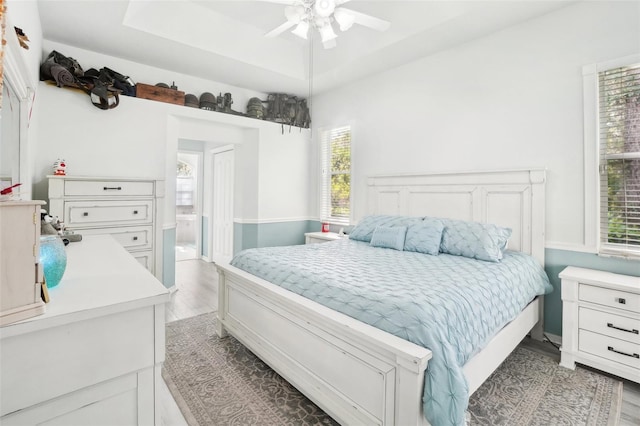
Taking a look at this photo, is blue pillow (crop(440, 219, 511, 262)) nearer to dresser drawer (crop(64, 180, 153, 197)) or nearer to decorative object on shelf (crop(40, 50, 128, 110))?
dresser drawer (crop(64, 180, 153, 197))

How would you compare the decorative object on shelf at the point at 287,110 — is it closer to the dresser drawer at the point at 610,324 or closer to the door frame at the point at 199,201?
the door frame at the point at 199,201

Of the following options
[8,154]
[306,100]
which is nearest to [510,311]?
[8,154]

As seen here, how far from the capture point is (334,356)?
1648 millimetres

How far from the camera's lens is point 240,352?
2.49 metres

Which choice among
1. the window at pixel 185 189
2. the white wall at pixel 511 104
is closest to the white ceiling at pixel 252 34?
the white wall at pixel 511 104

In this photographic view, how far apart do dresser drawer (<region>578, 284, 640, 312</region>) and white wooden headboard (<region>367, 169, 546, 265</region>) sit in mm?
542

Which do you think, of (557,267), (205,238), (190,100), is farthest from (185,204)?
(557,267)

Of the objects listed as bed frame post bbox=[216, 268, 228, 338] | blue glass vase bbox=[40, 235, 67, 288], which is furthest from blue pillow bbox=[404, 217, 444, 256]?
blue glass vase bbox=[40, 235, 67, 288]

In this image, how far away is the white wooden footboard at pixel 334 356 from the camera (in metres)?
1.33

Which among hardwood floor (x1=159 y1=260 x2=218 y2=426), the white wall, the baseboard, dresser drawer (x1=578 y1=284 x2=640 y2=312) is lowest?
the baseboard

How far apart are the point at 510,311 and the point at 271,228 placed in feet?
11.2

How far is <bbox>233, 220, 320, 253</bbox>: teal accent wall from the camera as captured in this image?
4.67 m

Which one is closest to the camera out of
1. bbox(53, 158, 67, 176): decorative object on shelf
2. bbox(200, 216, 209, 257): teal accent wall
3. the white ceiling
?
the white ceiling

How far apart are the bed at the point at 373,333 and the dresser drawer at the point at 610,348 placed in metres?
0.36
